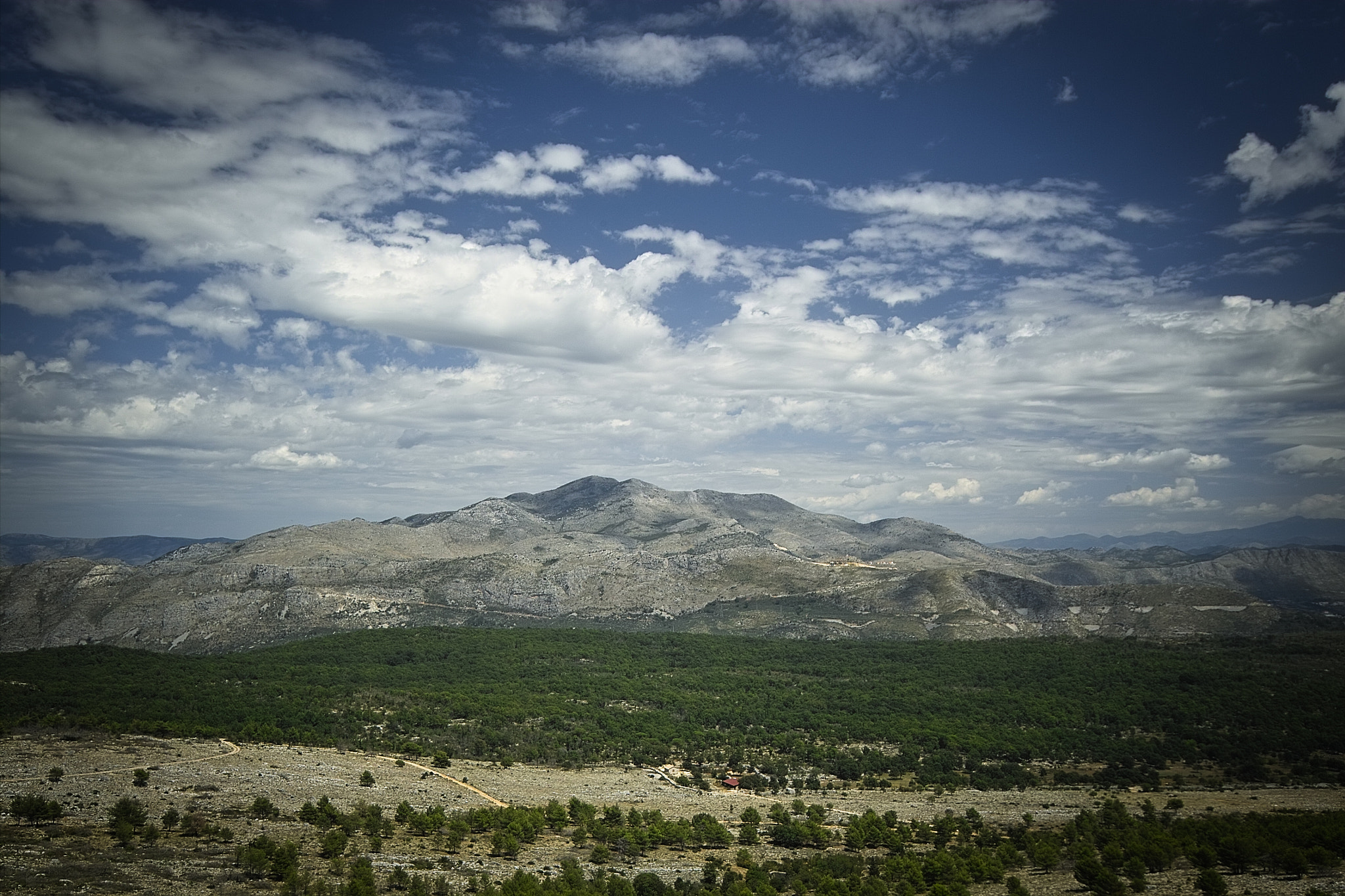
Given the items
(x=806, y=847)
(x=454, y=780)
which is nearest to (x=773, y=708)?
(x=454, y=780)

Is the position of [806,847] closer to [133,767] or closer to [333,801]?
[333,801]

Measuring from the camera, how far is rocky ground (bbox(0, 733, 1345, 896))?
151ft

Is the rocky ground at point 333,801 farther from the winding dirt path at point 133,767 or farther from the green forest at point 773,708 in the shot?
the green forest at point 773,708

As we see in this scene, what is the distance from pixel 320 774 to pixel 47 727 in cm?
3186

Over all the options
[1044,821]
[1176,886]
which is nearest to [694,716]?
[1044,821]

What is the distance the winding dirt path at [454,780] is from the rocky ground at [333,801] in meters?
0.36

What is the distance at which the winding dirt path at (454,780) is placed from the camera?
77688 millimetres

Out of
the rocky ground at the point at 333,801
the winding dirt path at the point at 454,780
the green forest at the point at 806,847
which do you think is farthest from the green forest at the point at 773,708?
the green forest at the point at 806,847

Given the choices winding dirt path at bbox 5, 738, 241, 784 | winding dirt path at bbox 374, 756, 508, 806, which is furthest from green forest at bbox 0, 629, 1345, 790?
winding dirt path at bbox 5, 738, 241, 784

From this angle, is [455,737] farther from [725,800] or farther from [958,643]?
[958,643]

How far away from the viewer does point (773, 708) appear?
13375 centimetres

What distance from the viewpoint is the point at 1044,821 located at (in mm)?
76438

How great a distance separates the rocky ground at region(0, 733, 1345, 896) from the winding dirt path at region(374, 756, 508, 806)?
361 mm

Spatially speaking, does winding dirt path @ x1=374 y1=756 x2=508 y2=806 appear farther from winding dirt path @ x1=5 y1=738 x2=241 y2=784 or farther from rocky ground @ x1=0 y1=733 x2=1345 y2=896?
winding dirt path @ x1=5 y1=738 x2=241 y2=784
